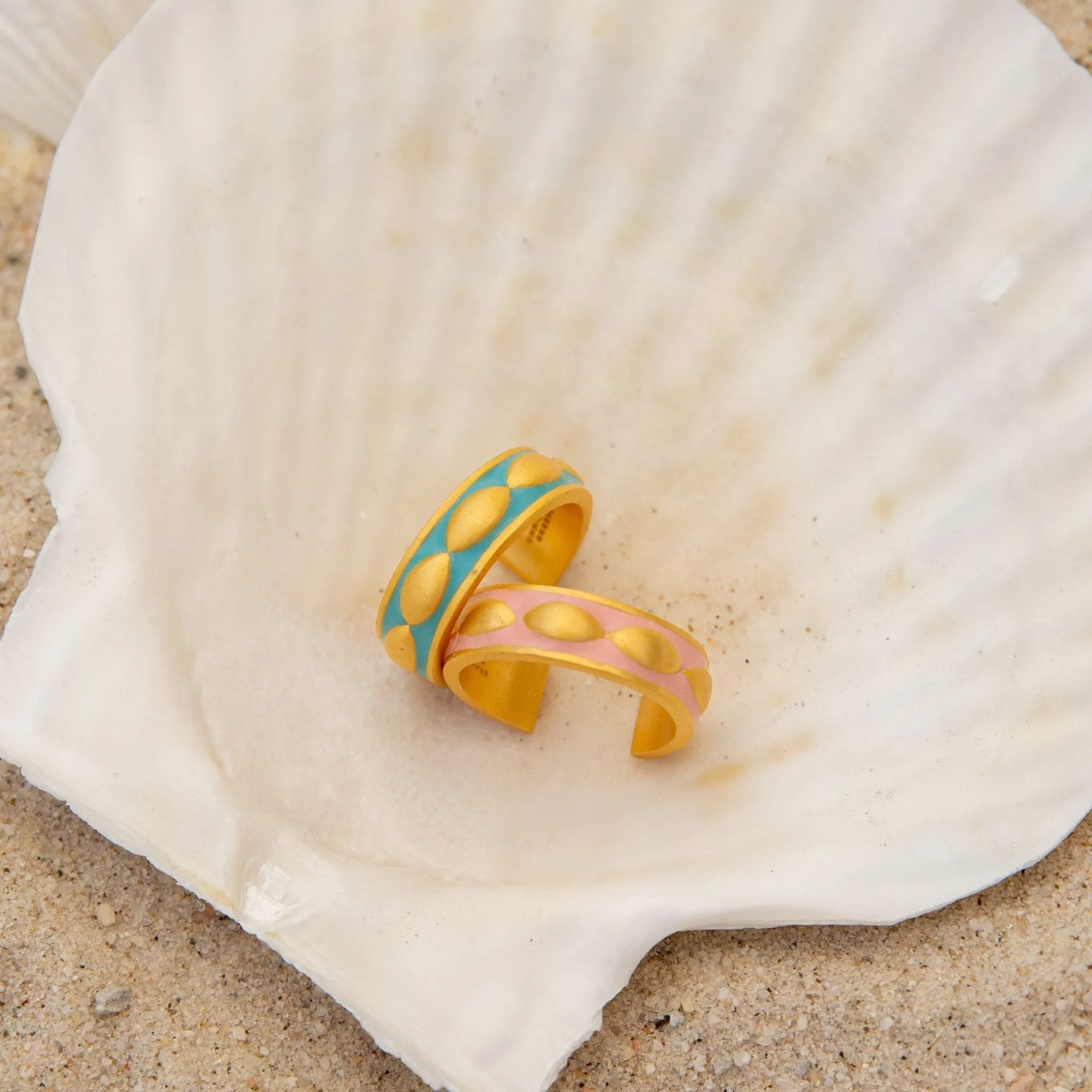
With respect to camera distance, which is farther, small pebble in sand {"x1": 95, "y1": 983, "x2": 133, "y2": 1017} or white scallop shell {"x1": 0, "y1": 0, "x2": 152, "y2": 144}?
white scallop shell {"x1": 0, "y1": 0, "x2": 152, "y2": 144}

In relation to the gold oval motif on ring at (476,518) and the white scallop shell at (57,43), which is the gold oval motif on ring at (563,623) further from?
the white scallop shell at (57,43)

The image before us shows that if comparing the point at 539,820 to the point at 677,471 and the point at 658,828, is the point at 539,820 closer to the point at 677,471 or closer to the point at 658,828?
the point at 658,828

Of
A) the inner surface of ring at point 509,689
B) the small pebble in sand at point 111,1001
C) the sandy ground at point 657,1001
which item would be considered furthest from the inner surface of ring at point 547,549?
the small pebble in sand at point 111,1001

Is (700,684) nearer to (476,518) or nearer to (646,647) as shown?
(646,647)

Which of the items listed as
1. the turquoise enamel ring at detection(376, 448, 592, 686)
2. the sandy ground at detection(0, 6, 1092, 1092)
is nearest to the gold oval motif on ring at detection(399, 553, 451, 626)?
the turquoise enamel ring at detection(376, 448, 592, 686)

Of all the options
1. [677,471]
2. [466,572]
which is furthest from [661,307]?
[466,572]

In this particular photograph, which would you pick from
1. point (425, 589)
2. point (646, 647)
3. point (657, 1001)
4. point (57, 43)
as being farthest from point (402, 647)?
point (57, 43)

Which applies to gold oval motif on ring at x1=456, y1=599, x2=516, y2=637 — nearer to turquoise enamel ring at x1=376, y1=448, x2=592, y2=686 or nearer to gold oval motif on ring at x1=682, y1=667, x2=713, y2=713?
turquoise enamel ring at x1=376, y1=448, x2=592, y2=686
